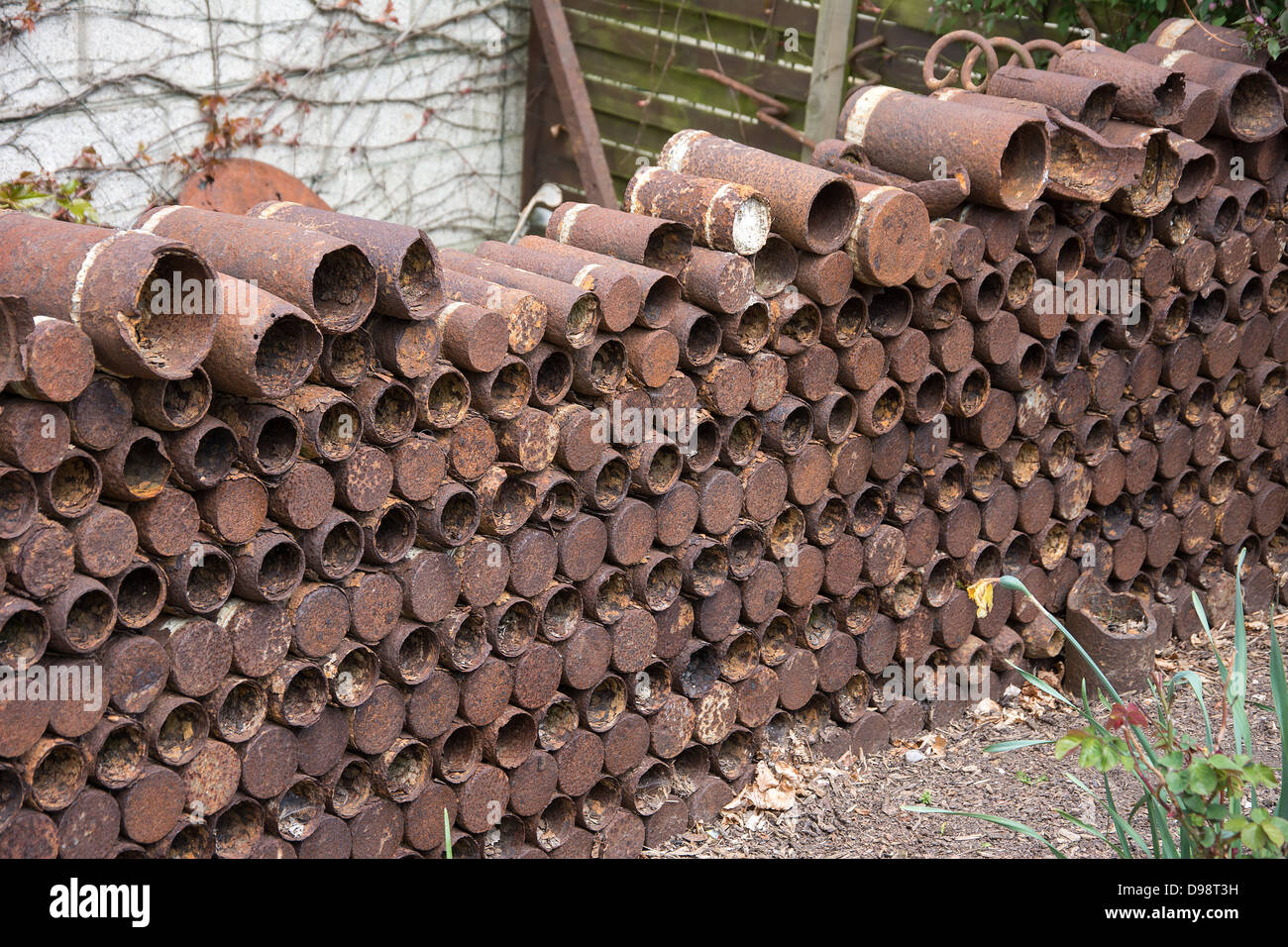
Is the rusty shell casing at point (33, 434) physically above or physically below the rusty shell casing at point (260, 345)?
below

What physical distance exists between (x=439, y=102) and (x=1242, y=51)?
13.5 feet

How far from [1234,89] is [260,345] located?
3.41 m

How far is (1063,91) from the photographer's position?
152 inches

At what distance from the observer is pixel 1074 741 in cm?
198

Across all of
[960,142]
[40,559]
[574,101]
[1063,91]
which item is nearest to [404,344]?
[40,559]

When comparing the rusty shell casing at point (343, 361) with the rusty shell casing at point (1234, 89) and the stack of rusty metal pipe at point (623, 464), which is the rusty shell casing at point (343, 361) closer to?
the stack of rusty metal pipe at point (623, 464)

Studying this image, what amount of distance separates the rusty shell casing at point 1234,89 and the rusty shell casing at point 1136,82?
0.49 ft

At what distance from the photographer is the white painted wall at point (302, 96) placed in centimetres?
529

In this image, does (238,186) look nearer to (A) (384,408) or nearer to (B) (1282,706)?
(A) (384,408)

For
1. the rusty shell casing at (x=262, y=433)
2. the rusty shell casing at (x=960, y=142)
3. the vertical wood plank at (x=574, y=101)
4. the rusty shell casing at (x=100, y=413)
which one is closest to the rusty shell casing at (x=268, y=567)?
the rusty shell casing at (x=262, y=433)

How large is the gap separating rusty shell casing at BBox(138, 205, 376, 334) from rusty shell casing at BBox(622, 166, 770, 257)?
103cm

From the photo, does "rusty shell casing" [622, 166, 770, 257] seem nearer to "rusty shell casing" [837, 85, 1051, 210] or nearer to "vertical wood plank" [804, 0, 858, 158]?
"rusty shell casing" [837, 85, 1051, 210]

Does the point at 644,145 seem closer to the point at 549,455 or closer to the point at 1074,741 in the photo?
the point at 549,455

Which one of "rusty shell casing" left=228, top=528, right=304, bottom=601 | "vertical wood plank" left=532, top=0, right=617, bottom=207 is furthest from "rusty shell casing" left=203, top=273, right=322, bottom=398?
"vertical wood plank" left=532, top=0, right=617, bottom=207
